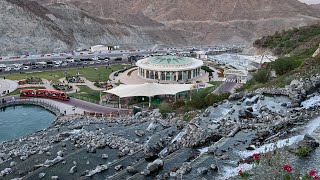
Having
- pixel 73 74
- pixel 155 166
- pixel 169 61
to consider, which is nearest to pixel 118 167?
pixel 155 166

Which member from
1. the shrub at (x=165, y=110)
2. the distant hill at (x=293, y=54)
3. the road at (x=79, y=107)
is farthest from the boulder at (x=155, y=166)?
the road at (x=79, y=107)

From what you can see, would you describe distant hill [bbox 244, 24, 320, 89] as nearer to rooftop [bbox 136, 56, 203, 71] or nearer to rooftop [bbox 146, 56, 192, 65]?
rooftop [bbox 136, 56, 203, 71]

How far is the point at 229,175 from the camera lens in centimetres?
2512

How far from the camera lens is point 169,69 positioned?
73.3 metres

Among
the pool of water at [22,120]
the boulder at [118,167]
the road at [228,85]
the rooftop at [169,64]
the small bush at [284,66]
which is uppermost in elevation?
the small bush at [284,66]

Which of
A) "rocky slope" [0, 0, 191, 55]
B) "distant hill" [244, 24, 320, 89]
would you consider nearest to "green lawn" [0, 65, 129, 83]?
"distant hill" [244, 24, 320, 89]

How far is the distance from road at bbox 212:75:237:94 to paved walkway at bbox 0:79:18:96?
107 ft

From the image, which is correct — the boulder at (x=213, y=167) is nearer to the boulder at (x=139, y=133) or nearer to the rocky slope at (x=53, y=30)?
the boulder at (x=139, y=133)

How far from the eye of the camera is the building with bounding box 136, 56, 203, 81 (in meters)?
73.8

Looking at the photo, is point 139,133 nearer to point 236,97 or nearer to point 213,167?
point 236,97

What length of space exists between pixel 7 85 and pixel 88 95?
1562cm

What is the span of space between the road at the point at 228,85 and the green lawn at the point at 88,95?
60.5ft

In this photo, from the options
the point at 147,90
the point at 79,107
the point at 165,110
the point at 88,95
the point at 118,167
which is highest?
the point at 147,90

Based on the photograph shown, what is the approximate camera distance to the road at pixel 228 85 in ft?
212
